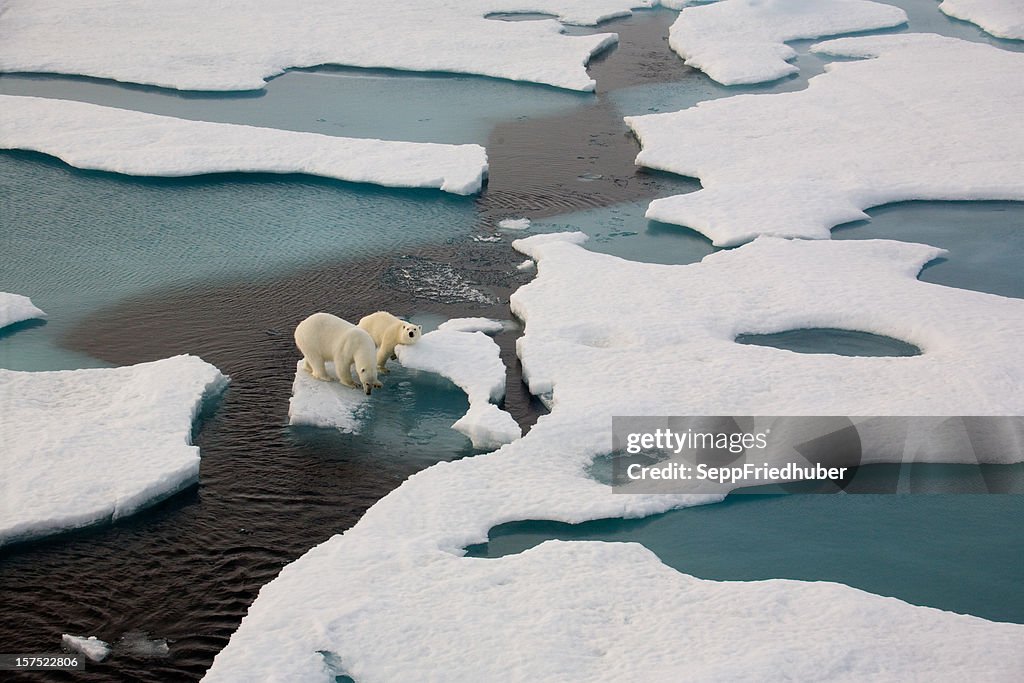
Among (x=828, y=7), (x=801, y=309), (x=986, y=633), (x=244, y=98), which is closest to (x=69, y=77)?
(x=244, y=98)

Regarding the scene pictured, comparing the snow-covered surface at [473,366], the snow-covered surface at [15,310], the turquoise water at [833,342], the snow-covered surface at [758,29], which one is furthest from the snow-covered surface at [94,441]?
the snow-covered surface at [758,29]

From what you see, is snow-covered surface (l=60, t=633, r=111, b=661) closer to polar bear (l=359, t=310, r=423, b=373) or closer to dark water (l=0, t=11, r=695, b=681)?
dark water (l=0, t=11, r=695, b=681)

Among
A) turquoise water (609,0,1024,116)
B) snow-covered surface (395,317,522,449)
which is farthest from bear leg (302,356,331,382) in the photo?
turquoise water (609,0,1024,116)

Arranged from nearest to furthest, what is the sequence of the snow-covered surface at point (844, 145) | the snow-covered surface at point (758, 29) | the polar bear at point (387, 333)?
the polar bear at point (387, 333) < the snow-covered surface at point (844, 145) < the snow-covered surface at point (758, 29)

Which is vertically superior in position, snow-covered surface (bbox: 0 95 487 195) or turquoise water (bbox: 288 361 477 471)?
snow-covered surface (bbox: 0 95 487 195)

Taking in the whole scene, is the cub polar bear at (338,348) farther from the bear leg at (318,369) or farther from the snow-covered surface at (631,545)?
the snow-covered surface at (631,545)
